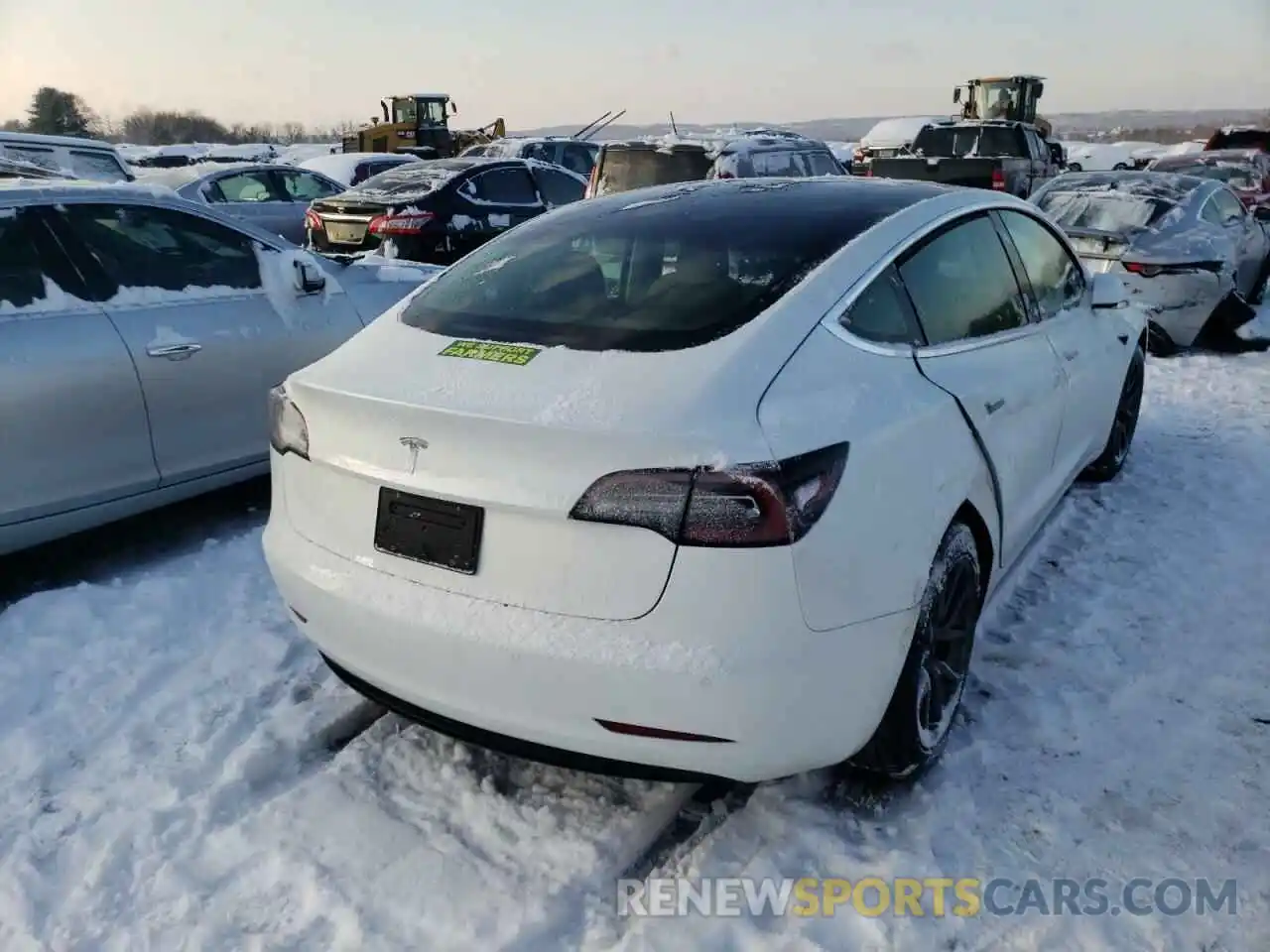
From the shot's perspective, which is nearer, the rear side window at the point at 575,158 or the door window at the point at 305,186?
the door window at the point at 305,186

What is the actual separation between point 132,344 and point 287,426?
175 centimetres

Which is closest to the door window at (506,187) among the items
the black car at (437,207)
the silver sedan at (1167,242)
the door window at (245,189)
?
the black car at (437,207)

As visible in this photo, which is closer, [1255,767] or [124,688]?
[1255,767]

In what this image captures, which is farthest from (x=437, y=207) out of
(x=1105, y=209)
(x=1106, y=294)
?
(x=1106, y=294)

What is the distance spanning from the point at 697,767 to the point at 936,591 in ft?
2.66

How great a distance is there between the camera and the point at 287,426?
2670mm

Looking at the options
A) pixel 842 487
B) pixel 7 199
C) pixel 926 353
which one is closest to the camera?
pixel 842 487

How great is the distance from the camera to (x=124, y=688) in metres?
3.20

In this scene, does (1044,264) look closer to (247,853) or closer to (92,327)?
(247,853)

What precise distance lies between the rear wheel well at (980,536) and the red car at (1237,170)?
46.2ft

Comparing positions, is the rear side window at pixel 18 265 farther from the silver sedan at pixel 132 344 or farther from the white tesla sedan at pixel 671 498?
the white tesla sedan at pixel 671 498

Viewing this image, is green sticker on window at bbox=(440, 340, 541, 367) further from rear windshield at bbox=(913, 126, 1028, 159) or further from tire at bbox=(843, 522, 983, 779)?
rear windshield at bbox=(913, 126, 1028, 159)

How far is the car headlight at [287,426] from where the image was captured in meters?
2.60

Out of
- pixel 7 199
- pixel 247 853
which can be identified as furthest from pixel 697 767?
pixel 7 199
